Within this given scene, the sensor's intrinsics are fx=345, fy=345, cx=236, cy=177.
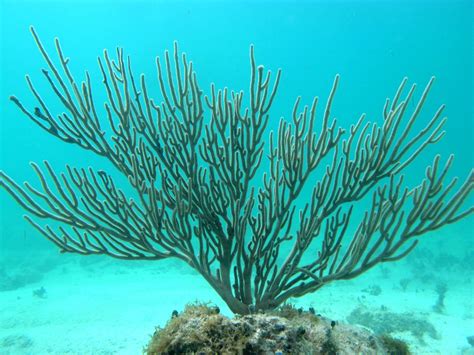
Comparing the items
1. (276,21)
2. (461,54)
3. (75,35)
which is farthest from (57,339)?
(461,54)

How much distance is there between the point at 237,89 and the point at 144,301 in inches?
2729

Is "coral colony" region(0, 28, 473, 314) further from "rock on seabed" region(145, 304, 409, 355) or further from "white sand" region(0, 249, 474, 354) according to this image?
"white sand" region(0, 249, 474, 354)

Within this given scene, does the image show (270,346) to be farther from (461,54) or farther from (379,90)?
(379,90)

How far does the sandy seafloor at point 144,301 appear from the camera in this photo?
402 inches

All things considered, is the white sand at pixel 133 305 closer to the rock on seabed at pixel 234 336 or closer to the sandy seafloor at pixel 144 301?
the sandy seafloor at pixel 144 301

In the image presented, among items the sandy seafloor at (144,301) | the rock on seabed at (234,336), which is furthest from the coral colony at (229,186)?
the sandy seafloor at (144,301)

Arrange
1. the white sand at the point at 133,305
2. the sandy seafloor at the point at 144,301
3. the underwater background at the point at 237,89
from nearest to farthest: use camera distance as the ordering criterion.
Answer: the white sand at the point at 133,305
the sandy seafloor at the point at 144,301
the underwater background at the point at 237,89

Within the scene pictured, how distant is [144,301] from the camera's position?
14148 mm

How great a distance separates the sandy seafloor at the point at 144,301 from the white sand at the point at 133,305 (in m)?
0.03

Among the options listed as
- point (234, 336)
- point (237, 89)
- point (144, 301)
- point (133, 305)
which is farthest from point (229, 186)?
point (237, 89)

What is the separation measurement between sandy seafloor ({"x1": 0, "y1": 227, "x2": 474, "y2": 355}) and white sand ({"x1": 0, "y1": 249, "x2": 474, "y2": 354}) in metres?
0.03

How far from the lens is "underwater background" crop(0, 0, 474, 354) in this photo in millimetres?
11844

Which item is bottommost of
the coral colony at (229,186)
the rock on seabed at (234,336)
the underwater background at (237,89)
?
the rock on seabed at (234,336)

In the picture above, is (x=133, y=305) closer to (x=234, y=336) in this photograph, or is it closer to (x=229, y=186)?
(x=229, y=186)
